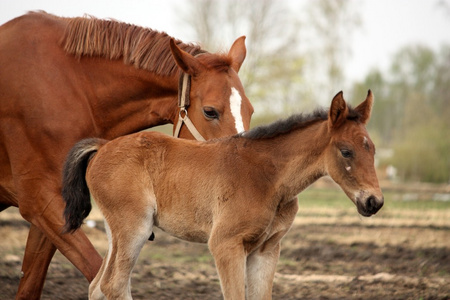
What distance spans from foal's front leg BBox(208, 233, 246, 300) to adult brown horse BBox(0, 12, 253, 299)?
3.92ft

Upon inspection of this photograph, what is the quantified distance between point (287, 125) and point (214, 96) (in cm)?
101

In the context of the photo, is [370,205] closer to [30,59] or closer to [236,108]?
[236,108]

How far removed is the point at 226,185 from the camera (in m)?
4.09

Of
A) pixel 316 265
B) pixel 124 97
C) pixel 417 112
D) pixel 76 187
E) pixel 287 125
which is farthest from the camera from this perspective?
pixel 417 112

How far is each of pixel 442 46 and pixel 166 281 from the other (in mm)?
40277

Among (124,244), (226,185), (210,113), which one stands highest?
(210,113)

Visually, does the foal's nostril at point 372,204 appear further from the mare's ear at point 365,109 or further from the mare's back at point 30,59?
the mare's back at point 30,59

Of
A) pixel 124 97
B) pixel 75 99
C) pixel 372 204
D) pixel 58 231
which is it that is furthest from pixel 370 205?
pixel 75 99

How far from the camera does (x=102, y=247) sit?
950cm

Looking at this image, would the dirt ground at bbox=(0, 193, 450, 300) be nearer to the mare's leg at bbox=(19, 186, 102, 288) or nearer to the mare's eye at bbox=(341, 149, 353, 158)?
the mare's leg at bbox=(19, 186, 102, 288)

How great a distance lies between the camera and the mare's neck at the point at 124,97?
212 inches

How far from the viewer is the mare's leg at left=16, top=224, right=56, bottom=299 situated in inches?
205

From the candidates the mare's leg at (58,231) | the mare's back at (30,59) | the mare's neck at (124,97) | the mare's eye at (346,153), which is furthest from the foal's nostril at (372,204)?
the mare's back at (30,59)

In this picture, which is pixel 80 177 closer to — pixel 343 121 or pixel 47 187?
pixel 47 187
